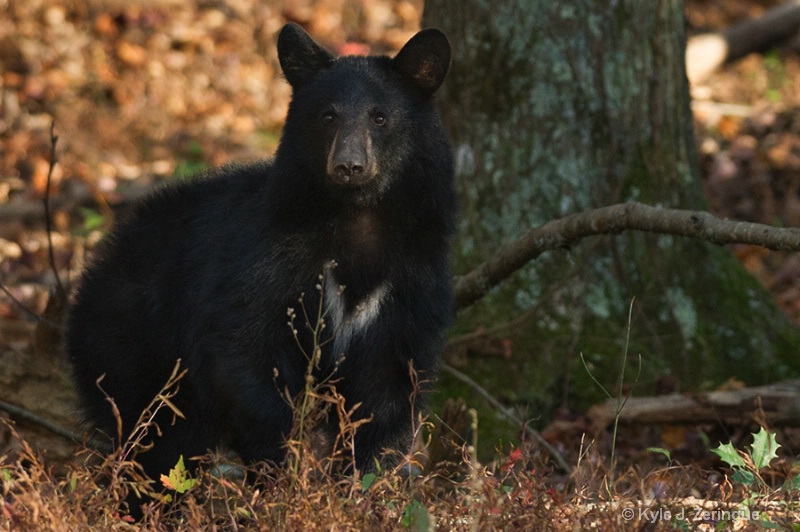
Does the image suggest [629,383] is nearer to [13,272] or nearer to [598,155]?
[598,155]

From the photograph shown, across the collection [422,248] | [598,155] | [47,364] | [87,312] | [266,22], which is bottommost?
[47,364]

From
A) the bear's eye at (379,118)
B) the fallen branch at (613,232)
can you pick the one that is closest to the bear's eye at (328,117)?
the bear's eye at (379,118)

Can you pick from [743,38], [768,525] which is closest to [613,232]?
[768,525]

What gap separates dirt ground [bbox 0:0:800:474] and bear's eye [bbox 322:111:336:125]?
365cm

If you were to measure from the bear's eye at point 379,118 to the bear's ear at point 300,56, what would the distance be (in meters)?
0.36

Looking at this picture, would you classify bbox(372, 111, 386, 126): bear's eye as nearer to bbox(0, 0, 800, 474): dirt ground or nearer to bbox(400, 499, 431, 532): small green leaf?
bbox(400, 499, 431, 532): small green leaf

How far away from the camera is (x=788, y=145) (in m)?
9.16

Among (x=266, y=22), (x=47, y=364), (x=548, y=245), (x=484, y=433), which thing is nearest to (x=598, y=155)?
(x=548, y=245)

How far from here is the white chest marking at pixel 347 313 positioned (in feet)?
14.1

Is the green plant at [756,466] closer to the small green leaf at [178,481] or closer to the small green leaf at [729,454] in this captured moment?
the small green leaf at [729,454]

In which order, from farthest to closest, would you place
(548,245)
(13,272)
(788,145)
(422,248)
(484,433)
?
(788,145)
(13,272)
(484,433)
(548,245)
(422,248)

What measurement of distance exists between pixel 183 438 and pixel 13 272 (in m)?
3.67

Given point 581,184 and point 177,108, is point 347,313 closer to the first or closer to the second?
point 581,184

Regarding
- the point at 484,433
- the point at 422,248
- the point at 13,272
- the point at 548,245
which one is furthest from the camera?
the point at 13,272
